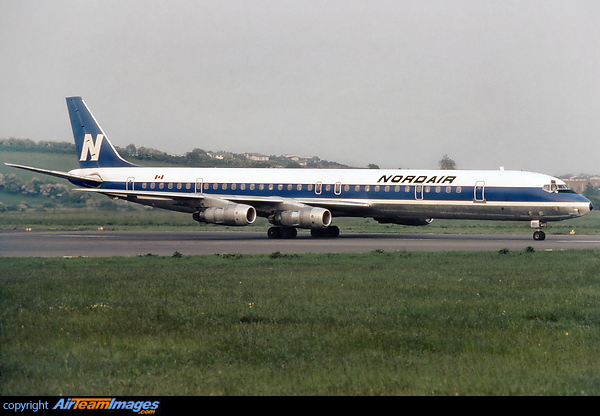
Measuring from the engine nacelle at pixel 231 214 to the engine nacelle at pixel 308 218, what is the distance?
169cm

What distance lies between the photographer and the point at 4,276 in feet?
60.3

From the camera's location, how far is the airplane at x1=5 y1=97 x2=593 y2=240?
33.8 m

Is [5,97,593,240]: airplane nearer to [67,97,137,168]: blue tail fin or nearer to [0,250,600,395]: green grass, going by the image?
[67,97,137,168]: blue tail fin

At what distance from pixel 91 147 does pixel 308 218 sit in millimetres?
16815

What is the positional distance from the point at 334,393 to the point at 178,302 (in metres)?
6.79

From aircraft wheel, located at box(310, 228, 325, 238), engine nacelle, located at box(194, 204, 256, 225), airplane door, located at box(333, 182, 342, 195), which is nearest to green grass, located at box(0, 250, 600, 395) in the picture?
engine nacelle, located at box(194, 204, 256, 225)

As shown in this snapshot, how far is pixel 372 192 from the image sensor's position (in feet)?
120

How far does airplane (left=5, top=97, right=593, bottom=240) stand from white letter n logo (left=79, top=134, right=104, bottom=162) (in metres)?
0.11

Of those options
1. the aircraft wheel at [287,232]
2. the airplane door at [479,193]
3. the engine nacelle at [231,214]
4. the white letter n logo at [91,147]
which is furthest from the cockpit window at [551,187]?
the white letter n logo at [91,147]

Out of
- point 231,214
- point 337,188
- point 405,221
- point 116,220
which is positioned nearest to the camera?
point 231,214

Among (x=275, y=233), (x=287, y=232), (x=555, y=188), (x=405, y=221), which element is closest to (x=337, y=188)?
(x=287, y=232)

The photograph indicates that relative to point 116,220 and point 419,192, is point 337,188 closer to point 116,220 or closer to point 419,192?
point 419,192
